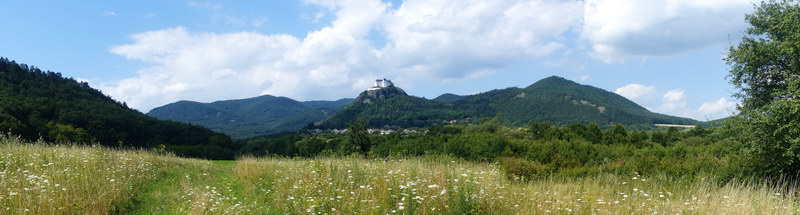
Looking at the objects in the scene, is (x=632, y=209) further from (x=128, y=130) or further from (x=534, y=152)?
(x=128, y=130)

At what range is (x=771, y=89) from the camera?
16750 millimetres

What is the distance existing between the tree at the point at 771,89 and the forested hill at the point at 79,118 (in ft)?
238

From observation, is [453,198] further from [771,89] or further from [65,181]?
[771,89]

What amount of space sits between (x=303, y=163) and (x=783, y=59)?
2006 centimetres

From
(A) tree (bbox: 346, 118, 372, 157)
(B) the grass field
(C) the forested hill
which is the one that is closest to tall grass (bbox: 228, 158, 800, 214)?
(B) the grass field

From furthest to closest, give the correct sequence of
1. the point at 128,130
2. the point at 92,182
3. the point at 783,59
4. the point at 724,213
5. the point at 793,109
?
1. the point at 128,130
2. the point at 783,59
3. the point at 793,109
4. the point at 92,182
5. the point at 724,213

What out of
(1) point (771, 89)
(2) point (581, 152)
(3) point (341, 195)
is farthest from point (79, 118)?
(1) point (771, 89)

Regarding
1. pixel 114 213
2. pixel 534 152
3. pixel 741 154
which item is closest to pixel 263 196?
pixel 114 213

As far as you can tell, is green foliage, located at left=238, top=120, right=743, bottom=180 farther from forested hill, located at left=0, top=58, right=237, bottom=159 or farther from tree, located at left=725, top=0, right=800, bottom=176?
forested hill, located at left=0, top=58, right=237, bottom=159

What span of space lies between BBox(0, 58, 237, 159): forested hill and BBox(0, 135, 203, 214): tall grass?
2326 inches

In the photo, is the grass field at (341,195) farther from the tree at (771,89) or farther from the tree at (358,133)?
the tree at (358,133)

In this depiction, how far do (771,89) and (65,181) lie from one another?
79.9 feet

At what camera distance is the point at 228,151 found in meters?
84.5

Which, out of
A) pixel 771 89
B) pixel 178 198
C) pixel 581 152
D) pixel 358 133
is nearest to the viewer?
pixel 178 198
